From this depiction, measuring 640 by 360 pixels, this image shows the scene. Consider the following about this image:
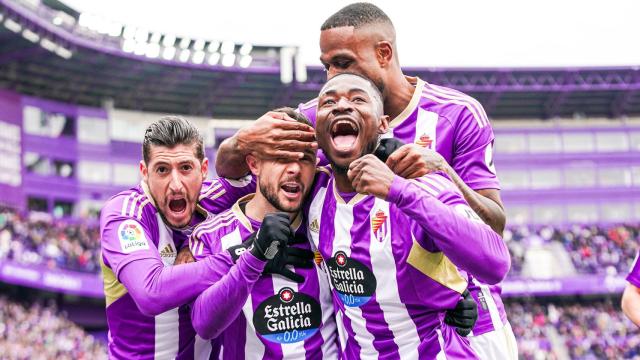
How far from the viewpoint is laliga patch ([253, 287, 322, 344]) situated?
3818 mm

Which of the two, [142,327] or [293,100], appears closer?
[142,327]

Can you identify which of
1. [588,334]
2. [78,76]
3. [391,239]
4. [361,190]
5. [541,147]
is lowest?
[588,334]

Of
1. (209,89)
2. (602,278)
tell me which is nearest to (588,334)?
(602,278)

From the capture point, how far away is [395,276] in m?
3.44

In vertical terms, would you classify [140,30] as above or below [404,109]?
below

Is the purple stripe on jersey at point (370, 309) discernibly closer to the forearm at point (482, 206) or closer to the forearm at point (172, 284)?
the forearm at point (482, 206)

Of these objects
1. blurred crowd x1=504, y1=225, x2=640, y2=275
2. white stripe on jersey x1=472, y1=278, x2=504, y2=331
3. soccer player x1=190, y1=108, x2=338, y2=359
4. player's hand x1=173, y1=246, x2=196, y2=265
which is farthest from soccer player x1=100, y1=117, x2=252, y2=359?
blurred crowd x1=504, y1=225, x2=640, y2=275

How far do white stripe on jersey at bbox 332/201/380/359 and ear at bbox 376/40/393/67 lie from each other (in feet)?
3.07

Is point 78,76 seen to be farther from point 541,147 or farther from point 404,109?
point 404,109

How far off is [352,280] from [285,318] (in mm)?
490

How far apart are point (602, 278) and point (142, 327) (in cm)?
2866

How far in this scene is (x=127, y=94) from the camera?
1297 inches

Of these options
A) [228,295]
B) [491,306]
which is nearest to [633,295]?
[491,306]

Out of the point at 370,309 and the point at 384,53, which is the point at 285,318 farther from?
the point at 384,53
